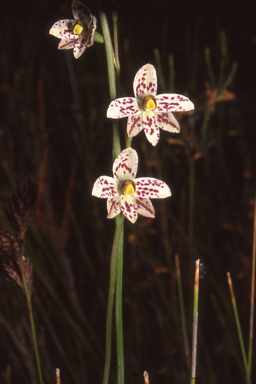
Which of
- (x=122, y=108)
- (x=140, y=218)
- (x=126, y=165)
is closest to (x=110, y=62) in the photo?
(x=122, y=108)

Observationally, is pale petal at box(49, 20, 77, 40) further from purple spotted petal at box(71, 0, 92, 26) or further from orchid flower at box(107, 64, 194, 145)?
orchid flower at box(107, 64, 194, 145)

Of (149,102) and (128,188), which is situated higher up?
(149,102)

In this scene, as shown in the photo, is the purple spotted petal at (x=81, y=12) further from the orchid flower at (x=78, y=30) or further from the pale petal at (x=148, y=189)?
the pale petal at (x=148, y=189)

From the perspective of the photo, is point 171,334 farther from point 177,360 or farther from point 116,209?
point 116,209

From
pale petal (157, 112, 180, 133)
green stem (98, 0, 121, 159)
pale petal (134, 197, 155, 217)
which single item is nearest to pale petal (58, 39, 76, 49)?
green stem (98, 0, 121, 159)

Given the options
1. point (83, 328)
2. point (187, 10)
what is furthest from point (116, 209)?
point (187, 10)

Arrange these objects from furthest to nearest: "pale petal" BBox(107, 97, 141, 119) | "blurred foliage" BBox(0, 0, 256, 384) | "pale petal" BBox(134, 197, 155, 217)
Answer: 1. "blurred foliage" BBox(0, 0, 256, 384)
2. "pale petal" BBox(134, 197, 155, 217)
3. "pale petal" BBox(107, 97, 141, 119)

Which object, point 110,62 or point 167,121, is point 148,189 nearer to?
point 167,121
